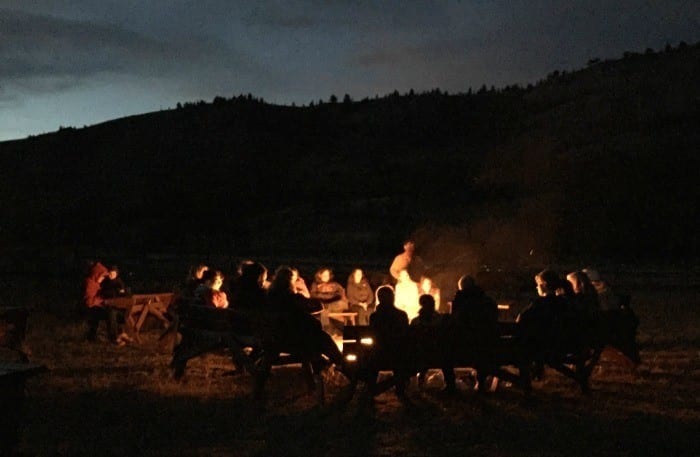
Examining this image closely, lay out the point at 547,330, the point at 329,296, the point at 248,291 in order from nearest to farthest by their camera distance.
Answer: the point at 547,330
the point at 248,291
the point at 329,296

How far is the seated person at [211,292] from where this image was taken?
995 centimetres

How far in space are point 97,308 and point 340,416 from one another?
5262 millimetres

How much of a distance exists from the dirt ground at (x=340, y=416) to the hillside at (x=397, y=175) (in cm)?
1600

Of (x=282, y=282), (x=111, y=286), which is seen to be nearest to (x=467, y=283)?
(x=282, y=282)

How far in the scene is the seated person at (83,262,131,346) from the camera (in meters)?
11.2

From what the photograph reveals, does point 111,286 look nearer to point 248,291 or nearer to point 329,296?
point 329,296

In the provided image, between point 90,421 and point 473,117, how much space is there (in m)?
52.2

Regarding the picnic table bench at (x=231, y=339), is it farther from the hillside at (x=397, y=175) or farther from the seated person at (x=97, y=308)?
the hillside at (x=397, y=175)

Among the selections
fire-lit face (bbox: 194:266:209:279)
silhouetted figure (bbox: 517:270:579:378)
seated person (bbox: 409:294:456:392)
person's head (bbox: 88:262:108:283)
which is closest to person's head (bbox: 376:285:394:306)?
seated person (bbox: 409:294:456:392)

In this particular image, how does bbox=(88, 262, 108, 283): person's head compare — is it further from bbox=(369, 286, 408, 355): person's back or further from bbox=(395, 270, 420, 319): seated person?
bbox=(369, 286, 408, 355): person's back

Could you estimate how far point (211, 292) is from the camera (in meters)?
10.1

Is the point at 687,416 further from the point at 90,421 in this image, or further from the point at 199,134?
the point at 199,134

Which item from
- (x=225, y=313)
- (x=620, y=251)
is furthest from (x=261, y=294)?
(x=620, y=251)

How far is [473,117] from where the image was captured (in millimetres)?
57250
